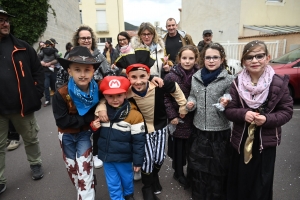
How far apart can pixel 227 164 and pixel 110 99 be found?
4.74 feet

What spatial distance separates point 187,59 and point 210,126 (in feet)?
2.70

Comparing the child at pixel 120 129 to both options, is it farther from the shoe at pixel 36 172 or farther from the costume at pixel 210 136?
the shoe at pixel 36 172

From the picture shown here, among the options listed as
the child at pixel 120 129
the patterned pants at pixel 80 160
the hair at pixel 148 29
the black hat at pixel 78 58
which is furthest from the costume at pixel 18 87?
the hair at pixel 148 29

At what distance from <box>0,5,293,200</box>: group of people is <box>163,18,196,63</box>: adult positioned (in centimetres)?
144

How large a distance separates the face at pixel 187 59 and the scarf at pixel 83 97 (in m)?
1.06

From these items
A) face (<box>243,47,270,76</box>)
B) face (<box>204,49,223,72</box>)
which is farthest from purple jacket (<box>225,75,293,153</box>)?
face (<box>204,49,223,72</box>)

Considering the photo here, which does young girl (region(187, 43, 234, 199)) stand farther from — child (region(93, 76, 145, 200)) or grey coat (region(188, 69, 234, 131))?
child (region(93, 76, 145, 200))

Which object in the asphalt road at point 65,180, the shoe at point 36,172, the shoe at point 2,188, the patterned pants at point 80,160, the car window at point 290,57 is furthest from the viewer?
the car window at point 290,57

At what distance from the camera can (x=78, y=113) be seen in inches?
83.8

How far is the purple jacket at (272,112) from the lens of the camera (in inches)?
71.5

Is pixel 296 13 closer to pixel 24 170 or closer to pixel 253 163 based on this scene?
pixel 253 163

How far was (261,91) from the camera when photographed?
1.88m

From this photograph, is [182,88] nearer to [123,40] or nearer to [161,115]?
[161,115]

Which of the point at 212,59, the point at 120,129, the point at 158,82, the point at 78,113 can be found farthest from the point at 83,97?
the point at 212,59
